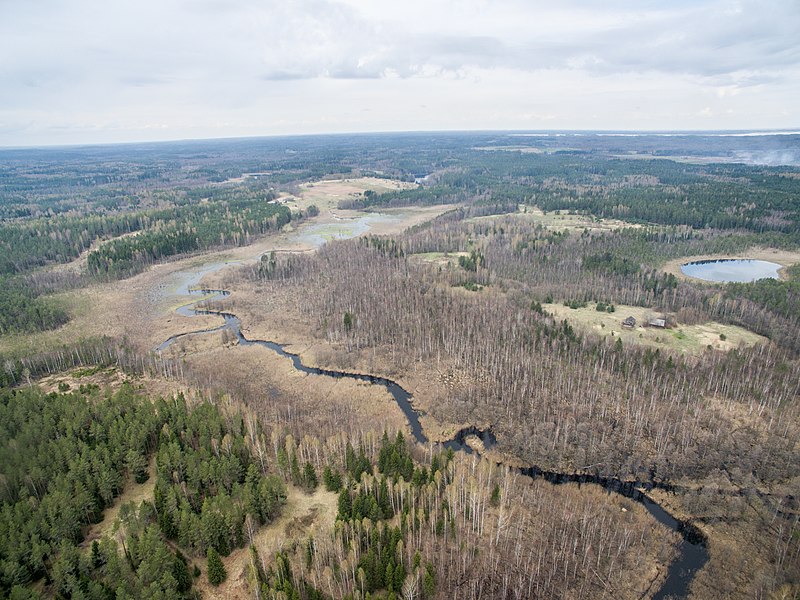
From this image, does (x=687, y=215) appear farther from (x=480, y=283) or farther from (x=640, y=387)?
(x=640, y=387)

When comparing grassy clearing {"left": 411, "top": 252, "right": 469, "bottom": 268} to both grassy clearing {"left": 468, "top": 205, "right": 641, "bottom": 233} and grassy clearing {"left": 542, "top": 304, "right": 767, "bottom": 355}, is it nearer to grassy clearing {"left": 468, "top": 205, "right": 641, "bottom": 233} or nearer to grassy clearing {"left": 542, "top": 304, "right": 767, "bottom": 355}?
grassy clearing {"left": 542, "top": 304, "right": 767, "bottom": 355}

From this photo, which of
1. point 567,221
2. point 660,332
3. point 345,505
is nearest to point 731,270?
point 567,221

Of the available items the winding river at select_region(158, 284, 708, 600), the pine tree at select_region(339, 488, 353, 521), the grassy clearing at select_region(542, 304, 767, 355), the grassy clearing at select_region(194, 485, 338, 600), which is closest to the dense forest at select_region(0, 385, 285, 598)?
the grassy clearing at select_region(194, 485, 338, 600)

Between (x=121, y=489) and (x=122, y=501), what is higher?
(x=121, y=489)

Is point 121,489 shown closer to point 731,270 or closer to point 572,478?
point 572,478

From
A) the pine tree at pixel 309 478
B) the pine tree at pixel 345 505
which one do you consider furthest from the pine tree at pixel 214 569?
the pine tree at pixel 309 478

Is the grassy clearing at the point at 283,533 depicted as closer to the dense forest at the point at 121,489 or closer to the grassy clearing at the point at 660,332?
the dense forest at the point at 121,489

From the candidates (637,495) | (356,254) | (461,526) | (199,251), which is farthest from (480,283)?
(199,251)
